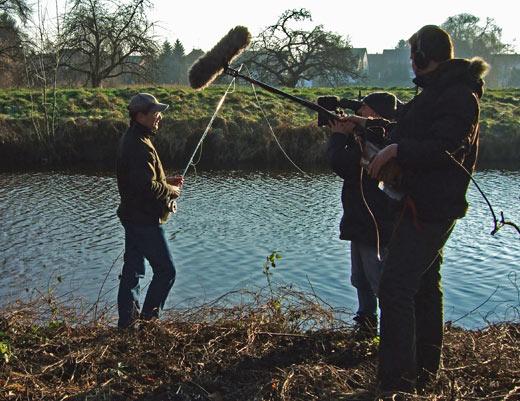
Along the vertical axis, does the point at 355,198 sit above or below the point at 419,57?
below

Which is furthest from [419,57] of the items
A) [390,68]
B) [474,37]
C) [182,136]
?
[390,68]

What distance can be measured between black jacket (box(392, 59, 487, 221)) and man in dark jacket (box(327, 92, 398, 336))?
114cm

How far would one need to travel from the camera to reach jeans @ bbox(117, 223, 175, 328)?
5199mm

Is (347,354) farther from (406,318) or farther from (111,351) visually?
(111,351)

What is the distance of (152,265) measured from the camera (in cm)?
526

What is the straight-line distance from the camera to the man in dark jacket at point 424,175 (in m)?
3.30

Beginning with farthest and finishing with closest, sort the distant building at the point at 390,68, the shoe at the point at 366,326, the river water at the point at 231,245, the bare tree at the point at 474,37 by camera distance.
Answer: the distant building at the point at 390,68 < the bare tree at the point at 474,37 < the river water at the point at 231,245 < the shoe at the point at 366,326

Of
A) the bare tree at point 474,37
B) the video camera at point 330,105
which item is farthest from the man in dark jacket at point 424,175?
the bare tree at point 474,37

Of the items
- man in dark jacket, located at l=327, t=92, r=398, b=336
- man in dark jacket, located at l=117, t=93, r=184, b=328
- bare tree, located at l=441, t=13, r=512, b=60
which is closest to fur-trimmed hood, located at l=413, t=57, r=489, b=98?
man in dark jacket, located at l=327, t=92, r=398, b=336

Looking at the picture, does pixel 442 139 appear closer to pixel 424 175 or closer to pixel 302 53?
pixel 424 175

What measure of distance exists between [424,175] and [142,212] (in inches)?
105

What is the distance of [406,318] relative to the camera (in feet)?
11.4

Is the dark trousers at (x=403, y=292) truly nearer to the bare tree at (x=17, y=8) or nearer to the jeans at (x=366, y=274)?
the jeans at (x=366, y=274)

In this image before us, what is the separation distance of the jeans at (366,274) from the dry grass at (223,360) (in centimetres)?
27
